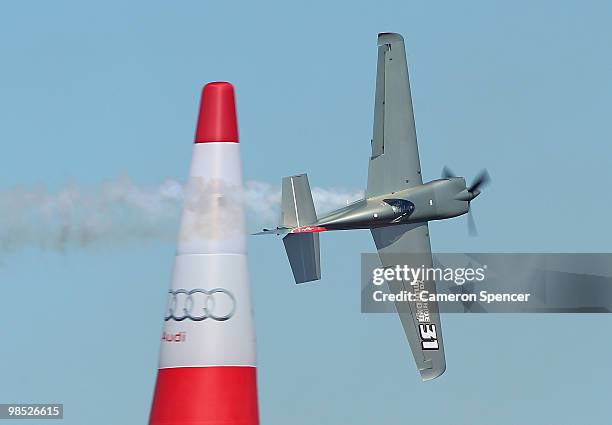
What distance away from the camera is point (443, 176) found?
3175 centimetres

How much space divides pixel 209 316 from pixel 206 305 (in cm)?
18

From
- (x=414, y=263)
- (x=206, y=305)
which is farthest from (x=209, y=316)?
(x=414, y=263)

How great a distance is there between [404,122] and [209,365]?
12881mm

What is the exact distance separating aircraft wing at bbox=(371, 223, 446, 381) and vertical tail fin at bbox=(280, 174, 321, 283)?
3.48 m

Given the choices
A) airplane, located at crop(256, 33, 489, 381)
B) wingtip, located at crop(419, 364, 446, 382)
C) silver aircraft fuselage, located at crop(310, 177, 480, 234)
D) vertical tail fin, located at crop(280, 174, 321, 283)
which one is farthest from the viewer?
wingtip, located at crop(419, 364, 446, 382)

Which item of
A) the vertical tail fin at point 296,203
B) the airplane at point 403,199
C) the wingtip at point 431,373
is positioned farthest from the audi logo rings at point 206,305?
the wingtip at point 431,373

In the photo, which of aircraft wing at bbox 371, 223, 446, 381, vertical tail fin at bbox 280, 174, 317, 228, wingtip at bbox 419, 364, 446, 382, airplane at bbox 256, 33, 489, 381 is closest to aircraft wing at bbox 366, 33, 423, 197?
airplane at bbox 256, 33, 489, 381

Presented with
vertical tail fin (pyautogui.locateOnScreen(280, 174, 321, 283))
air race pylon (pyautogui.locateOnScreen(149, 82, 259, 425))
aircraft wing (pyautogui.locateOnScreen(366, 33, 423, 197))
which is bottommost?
air race pylon (pyautogui.locateOnScreen(149, 82, 259, 425))

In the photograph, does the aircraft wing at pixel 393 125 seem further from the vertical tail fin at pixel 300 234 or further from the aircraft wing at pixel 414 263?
the vertical tail fin at pixel 300 234

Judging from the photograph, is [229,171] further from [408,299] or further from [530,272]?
[408,299]

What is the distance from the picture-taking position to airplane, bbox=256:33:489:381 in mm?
30078

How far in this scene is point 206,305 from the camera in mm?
20266

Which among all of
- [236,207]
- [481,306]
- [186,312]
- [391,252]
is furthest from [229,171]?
[391,252]

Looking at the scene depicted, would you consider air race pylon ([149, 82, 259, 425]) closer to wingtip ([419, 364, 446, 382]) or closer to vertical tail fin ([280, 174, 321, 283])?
vertical tail fin ([280, 174, 321, 283])
